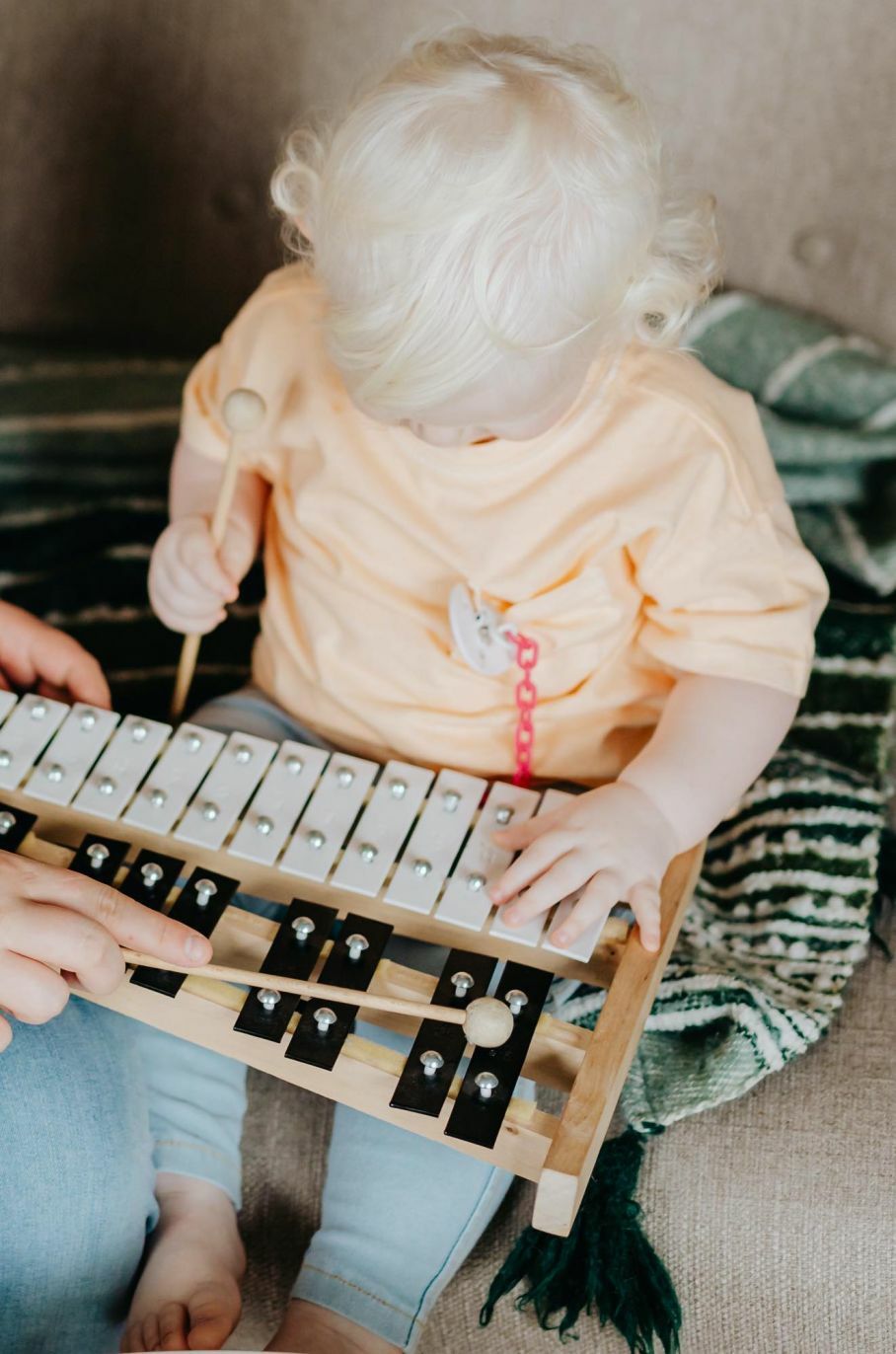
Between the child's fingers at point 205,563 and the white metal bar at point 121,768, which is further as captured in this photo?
the child's fingers at point 205,563

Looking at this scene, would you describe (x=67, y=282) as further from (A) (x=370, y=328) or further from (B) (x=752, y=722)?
(B) (x=752, y=722)

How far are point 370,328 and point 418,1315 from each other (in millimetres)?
602

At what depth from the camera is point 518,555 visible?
90 cm

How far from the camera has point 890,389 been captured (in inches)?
45.6

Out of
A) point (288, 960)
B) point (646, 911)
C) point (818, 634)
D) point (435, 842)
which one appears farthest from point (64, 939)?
point (818, 634)

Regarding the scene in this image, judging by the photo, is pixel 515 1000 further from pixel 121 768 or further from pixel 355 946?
pixel 121 768

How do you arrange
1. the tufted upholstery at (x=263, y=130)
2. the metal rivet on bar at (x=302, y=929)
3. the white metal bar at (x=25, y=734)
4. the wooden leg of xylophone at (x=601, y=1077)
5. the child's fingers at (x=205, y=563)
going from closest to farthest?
the wooden leg of xylophone at (x=601, y=1077) < the metal rivet on bar at (x=302, y=929) < the white metal bar at (x=25, y=734) < the child's fingers at (x=205, y=563) < the tufted upholstery at (x=263, y=130)

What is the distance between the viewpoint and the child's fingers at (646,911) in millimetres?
760

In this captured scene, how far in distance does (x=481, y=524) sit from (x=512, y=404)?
0.49 feet

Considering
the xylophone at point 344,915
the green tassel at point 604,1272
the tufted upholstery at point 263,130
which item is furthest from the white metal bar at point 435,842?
the tufted upholstery at point 263,130

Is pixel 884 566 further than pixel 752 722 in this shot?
Yes

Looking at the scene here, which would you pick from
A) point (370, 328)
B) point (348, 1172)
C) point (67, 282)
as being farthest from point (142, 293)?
point (348, 1172)

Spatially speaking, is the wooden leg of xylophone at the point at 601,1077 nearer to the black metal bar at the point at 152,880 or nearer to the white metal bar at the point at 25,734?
the black metal bar at the point at 152,880

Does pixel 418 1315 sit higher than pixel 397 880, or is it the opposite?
pixel 397 880
